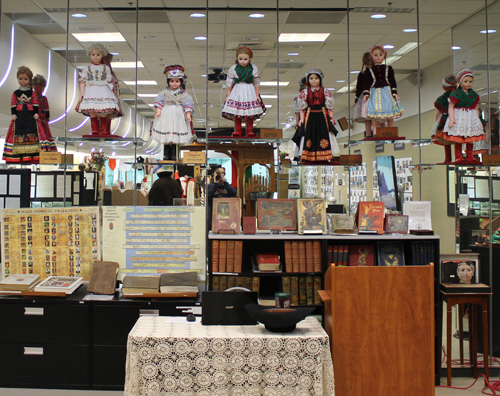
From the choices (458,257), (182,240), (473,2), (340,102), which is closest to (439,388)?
(458,257)

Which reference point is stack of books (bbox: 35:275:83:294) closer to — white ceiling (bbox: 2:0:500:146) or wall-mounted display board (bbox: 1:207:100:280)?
wall-mounted display board (bbox: 1:207:100:280)

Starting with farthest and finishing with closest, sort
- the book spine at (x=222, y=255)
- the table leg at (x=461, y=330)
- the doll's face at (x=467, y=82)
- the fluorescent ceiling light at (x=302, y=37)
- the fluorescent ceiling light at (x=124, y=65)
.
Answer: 1. the fluorescent ceiling light at (x=124, y=65)
2. the fluorescent ceiling light at (x=302, y=37)
3. the doll's face at (x=467, y=82)
4. the table leg at (x=461, y=330)
5. the book spine at (x=222, y=255)

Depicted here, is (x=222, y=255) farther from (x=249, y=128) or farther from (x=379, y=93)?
(x=379, y=93)

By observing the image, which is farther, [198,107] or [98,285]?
[198,107]

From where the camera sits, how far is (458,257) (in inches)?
161

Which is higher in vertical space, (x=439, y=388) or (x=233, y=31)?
(x=233, y=31)

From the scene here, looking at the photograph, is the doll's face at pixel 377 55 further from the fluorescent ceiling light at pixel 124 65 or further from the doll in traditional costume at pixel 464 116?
the fluorescent ceiling light at pixel 124 65

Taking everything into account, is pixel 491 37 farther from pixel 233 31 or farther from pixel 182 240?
pixel 182 240

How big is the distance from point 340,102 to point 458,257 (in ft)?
27.1

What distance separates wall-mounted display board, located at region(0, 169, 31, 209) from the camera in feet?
16.4

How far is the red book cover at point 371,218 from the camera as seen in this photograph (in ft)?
13.3

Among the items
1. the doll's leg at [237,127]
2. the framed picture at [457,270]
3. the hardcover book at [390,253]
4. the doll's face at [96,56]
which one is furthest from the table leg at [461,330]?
the doll's face at [96,56]

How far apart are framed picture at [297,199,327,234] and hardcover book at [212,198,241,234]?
54cm

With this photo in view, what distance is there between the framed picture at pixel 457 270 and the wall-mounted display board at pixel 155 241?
84.0 inches
